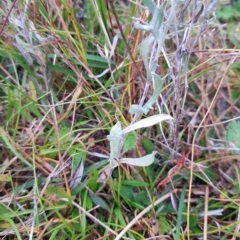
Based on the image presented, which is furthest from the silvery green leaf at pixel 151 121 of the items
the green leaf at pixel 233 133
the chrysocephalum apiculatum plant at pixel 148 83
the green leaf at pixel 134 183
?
the green leaf at pixel 233 133

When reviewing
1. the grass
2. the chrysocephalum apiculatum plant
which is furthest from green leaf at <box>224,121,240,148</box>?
the chrysocephalum apiculatum plant

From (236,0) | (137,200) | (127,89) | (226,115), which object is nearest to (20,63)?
(127,89)

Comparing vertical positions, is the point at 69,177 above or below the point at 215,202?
above

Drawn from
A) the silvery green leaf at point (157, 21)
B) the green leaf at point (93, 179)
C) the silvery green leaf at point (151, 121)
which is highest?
the silvery green leaf at point (157, 21)

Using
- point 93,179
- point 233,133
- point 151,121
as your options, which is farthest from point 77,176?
point 233,133

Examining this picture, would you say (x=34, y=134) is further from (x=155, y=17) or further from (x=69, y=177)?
(x=155, y=17)

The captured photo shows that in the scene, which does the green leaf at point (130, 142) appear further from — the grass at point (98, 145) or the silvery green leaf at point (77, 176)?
the silvery green leaf at point (77, 176)
